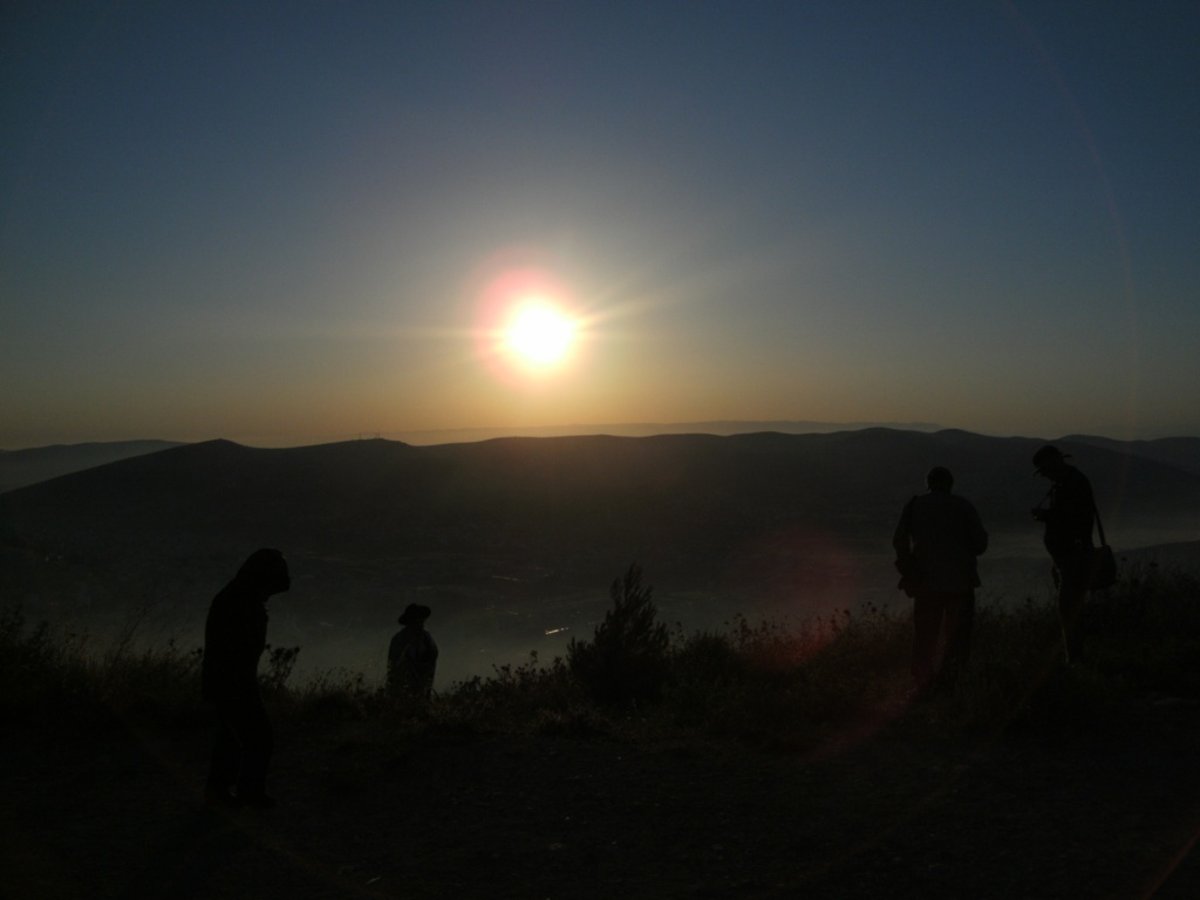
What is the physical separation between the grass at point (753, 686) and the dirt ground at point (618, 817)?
0.80ft

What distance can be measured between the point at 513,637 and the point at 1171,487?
47814 millimetres

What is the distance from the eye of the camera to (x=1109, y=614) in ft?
30.2

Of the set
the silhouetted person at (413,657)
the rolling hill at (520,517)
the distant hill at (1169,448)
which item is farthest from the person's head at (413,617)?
the distant hill at (1169,448)

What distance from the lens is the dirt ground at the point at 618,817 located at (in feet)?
14.2

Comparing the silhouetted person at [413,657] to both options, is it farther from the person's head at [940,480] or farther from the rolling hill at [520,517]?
→ the rolling hill at [520,517]

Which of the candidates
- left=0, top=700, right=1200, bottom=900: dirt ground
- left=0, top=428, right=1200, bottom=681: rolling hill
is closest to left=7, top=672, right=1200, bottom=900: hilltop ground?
left=0, top=700, right=1200, bottom=900: dirt ground

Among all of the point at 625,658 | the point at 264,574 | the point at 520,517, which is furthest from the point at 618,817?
the point at 520,517

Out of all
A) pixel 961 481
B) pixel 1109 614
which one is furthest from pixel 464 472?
pixel 1109 614

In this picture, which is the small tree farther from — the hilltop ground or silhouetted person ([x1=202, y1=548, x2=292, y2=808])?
silhouetted person ([x1=202, y1=548, x2=292, y2=808])

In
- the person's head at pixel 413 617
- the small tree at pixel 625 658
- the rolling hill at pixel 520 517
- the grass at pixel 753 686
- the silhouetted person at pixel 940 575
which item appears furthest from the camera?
the rolling hill at pixel 520 517

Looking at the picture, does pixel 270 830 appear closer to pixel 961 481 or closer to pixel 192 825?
pixel 192 825

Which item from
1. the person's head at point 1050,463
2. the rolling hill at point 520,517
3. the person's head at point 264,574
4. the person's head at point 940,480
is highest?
the person's head at point 1050,463

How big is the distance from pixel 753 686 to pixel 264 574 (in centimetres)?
454

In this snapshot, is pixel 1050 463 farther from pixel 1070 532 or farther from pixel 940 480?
pixel 940 480
